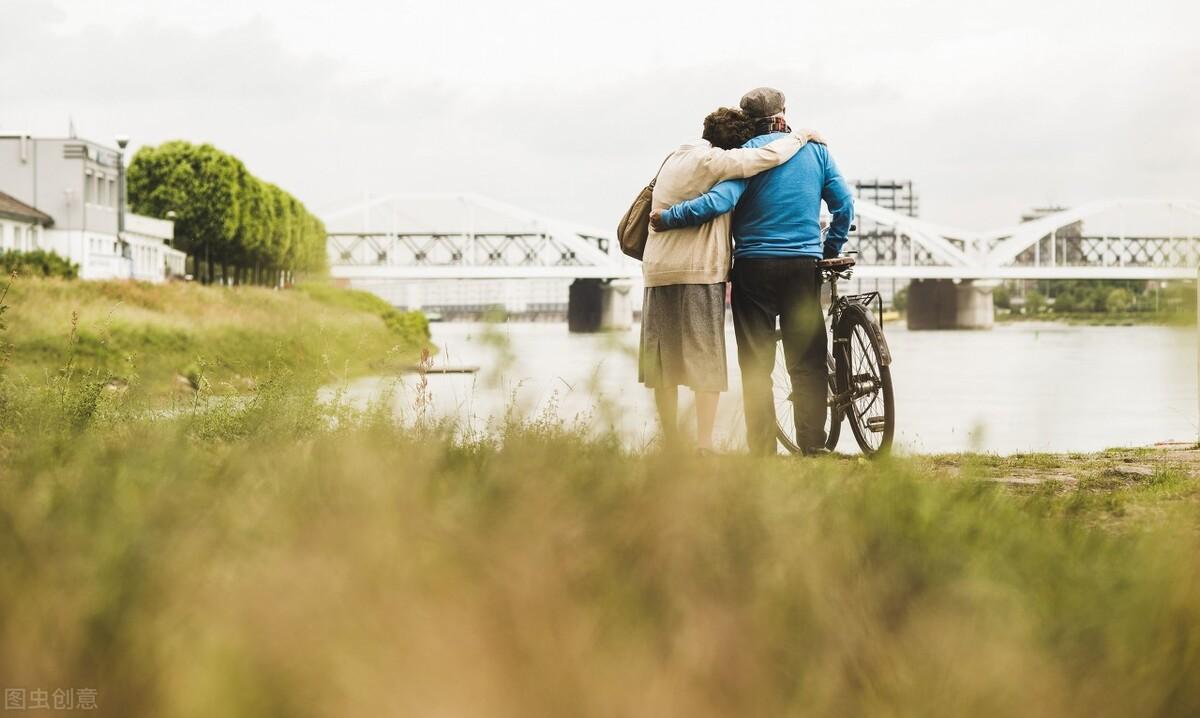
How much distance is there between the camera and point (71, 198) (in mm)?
63000

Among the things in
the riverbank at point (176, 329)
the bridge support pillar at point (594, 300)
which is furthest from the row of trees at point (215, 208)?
the riverbank at point (176, 329)

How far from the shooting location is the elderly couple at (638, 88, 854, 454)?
5.83 metres

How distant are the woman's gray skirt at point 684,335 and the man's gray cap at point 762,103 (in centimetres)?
81

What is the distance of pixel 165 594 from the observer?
1997 mm

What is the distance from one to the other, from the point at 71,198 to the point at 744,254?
6250 cm

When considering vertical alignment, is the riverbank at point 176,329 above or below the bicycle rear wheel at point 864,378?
above

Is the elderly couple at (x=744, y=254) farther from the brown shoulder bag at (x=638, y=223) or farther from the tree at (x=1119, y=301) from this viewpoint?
the tree at (x=1119, y=301)

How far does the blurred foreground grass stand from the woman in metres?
3.00

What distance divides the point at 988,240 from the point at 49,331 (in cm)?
11410

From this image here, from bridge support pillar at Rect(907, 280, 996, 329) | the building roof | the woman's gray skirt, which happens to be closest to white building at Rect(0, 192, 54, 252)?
the building roof

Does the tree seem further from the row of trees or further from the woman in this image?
A: the row of trees

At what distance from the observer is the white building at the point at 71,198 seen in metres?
61.8

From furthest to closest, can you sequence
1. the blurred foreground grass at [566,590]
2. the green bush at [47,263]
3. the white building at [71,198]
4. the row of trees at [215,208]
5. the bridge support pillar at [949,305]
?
1. the bridge support pillar at [949,305]
2. the row of trees at [215,208]
3. the white building at [71,198]
4. the green bush at [47,263]
5. the blurred foreground grass at [566,590]

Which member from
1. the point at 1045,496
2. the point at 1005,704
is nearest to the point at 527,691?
the point at 1005,704
